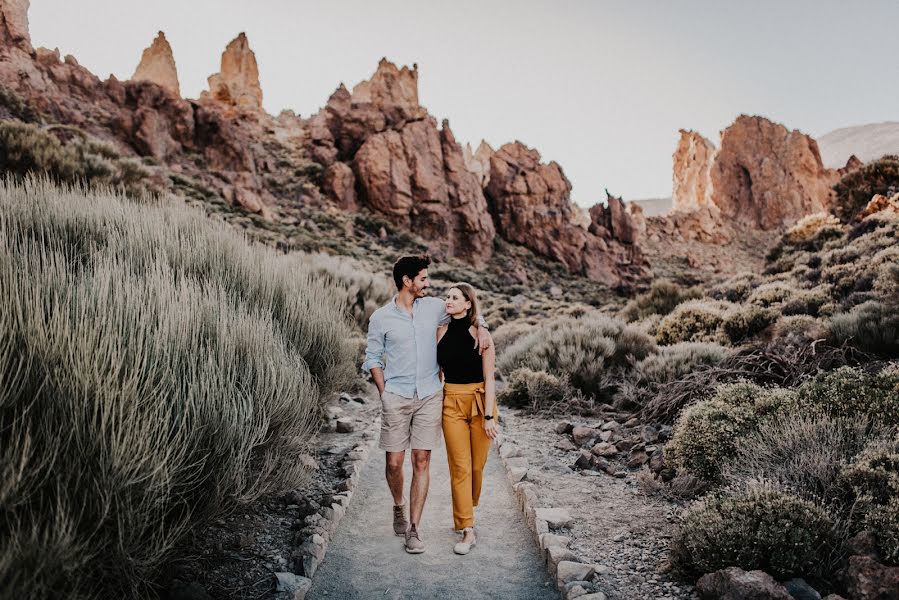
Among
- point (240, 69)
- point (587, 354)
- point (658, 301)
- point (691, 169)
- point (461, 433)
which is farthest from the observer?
point (691, 169)

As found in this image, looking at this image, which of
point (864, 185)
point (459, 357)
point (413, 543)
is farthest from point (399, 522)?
point (864, 185)

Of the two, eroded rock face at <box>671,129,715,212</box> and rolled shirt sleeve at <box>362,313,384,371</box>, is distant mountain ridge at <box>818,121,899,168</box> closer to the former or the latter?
eroded rock face at <box>671,129,715,212</box>

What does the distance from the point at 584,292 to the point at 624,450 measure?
101ft

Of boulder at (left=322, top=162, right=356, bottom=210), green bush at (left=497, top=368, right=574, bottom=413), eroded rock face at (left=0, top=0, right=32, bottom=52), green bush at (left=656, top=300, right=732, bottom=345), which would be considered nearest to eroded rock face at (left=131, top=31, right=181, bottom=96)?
eroded rock face at (left=0, top=0, right=32, bottom=52)

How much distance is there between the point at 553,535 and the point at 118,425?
9.15 feet

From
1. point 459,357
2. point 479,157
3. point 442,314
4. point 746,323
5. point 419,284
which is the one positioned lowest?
point 746,323

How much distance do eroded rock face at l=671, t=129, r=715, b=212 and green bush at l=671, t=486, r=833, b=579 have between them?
86.2 m

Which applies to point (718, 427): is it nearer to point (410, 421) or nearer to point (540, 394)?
point (410, 421)

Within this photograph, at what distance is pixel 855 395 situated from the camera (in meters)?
4.24

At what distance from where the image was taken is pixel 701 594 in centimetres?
272

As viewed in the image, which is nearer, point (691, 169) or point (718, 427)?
point (718, 427)

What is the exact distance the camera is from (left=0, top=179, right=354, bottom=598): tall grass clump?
1923 mm

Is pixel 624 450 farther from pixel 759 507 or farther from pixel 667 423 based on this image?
pixel 759 507

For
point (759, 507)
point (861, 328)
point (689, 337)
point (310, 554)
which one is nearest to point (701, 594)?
point (759, 507)
